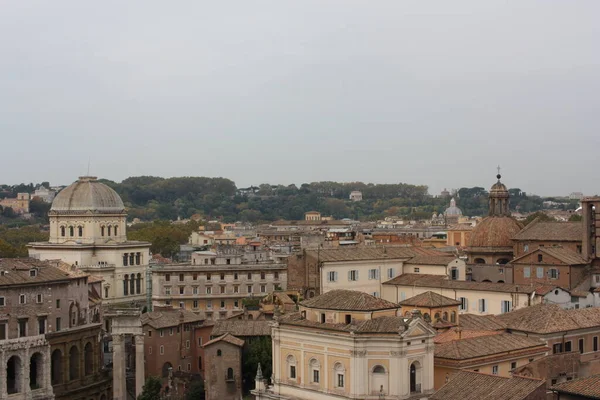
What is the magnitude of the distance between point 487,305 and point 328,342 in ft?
58.5

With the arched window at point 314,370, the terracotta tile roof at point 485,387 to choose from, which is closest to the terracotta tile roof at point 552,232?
the arched window at point 314,370

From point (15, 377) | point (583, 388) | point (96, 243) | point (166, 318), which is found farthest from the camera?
point (96, 243)

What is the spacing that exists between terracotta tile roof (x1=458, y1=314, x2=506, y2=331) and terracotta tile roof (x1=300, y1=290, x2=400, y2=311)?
6340 millimetres

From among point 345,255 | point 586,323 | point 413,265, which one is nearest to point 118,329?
point 345,255

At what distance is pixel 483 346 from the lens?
44125 millimetres

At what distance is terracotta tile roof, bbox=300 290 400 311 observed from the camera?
43.9 m

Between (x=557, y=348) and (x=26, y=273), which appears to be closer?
(x=557, y=348)

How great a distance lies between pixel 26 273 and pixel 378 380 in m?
20.8

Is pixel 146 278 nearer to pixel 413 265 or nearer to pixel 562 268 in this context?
pixel 413 265

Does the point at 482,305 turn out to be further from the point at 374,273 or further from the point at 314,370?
the point at 314,370

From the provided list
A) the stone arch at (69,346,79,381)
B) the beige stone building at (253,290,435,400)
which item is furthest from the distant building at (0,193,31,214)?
the beige stone building at (253,290,435,400)

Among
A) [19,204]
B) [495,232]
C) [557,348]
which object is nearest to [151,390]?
[557,348]

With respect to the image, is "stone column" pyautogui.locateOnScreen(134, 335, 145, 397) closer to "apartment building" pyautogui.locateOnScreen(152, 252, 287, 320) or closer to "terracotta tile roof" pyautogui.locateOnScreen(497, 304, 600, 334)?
"apartment building" pyautogui.locateOnScreen(152, 252, 287, 320)

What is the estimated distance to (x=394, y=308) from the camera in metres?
44.9
